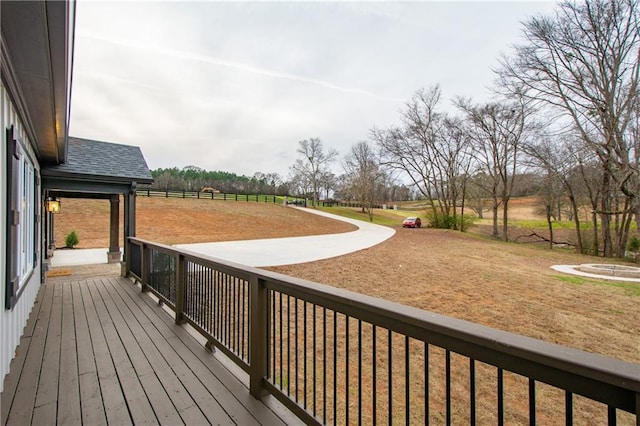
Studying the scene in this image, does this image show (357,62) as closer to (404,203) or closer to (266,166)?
(266,166)

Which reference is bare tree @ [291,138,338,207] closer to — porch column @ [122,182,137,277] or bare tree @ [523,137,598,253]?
bare tree @ [523,137,598,253]

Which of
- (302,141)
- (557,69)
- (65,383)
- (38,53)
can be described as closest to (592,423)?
(65,383)

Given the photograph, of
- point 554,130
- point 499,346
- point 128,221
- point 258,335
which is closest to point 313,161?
point 554,130

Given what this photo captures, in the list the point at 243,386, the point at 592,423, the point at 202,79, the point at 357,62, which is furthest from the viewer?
the point at 357,62

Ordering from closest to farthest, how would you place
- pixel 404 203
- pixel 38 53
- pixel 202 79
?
1. pixel 38 53
2. pixel 202 79
3. pixel 404 203

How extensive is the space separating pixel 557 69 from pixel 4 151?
17.6m

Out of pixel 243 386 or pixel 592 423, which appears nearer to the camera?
pixel 243 386

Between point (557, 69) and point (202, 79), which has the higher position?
point (557, 69)

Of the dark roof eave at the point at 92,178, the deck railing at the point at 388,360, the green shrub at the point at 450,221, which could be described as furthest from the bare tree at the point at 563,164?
the dark roof eave at the point at 92,178

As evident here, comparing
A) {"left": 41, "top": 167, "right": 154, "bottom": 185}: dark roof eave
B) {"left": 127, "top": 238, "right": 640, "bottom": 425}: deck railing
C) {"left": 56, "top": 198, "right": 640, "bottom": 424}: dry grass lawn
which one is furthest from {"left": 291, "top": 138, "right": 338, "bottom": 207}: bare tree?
{"left": 127, "top": 238, "right": 640, "bottom": 425}: deck railing

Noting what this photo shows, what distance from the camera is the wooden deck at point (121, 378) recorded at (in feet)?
6.77

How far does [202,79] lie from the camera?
1049 cm

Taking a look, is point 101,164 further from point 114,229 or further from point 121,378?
point 121,378

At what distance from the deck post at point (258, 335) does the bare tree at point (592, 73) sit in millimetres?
15545
